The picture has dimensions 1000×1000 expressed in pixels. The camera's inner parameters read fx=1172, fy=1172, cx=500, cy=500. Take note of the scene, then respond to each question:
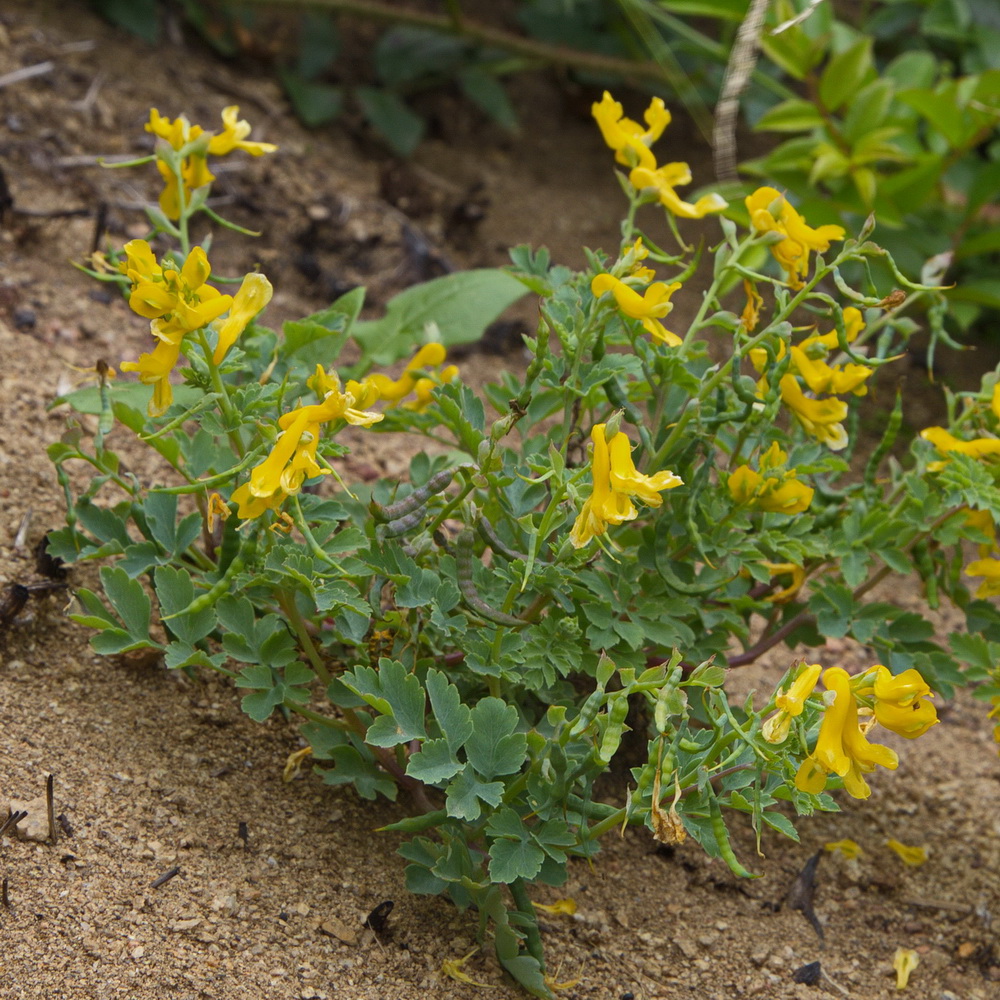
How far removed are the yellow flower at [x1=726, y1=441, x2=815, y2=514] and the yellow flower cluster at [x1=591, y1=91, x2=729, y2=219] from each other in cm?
33

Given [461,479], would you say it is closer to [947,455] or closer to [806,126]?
[947,455]

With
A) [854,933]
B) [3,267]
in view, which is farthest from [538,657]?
[3,267]

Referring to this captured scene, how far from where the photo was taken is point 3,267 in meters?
2.20

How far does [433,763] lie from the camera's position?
125cm

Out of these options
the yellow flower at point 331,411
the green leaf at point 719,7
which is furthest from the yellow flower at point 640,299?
the green leaf at point 719,7

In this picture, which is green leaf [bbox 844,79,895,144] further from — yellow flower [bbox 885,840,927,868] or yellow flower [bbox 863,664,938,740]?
yellow flower [bbox 863,664,938,740]

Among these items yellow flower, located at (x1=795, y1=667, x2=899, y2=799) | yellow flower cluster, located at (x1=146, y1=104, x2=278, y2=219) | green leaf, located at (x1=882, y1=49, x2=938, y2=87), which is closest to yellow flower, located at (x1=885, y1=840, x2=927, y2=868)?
yellow flower, located at (x1=795, y1=667, x2=899, y2=799)

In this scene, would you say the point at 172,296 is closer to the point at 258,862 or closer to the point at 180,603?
the point at 180,603

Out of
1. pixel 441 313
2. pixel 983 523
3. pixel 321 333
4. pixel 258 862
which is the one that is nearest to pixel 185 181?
pixel 321 333

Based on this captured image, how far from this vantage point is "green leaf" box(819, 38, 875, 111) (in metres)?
2.55

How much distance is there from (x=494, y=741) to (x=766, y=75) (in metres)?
2.27

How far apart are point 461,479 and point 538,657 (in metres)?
0.24

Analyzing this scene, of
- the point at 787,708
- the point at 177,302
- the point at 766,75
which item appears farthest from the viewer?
the point at 766,75

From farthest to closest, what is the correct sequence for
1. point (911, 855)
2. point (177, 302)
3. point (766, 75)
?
point (766, 75) < point (911, 855) < point (177, 302)
